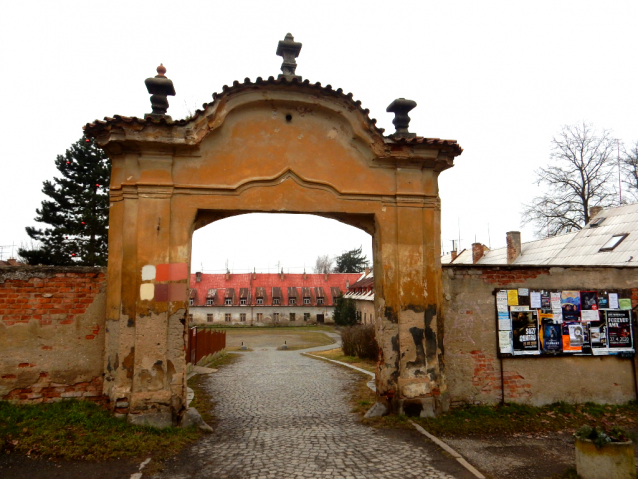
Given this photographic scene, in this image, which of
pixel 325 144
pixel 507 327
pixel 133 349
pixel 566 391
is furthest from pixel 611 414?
pixel 133 349

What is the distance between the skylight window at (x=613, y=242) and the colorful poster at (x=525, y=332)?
11.5 m

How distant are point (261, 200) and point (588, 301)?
6467 mm

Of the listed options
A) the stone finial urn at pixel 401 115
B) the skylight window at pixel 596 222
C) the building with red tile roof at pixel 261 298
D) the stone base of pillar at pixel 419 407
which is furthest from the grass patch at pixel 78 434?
the building with red tile roof at pixel 261 298

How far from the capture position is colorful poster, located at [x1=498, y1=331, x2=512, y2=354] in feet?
26.5

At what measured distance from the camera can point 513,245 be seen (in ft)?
90.1

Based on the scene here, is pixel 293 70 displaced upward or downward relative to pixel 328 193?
upward

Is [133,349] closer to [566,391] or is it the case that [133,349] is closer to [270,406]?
[270,406]

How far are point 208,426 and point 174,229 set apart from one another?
324 centimetres

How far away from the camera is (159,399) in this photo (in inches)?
266

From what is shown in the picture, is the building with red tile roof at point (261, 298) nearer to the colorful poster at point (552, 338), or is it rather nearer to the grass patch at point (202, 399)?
the grass patch at point (202, 399)

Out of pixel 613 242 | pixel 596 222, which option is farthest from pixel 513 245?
pixel 613 242

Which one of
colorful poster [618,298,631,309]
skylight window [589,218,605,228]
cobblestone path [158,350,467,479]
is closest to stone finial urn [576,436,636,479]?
cobblestone path [158,350,467,479]

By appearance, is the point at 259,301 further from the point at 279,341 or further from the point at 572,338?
the point at 572,338

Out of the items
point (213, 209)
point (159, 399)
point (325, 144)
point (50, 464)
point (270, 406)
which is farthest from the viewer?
point (270, 406)
